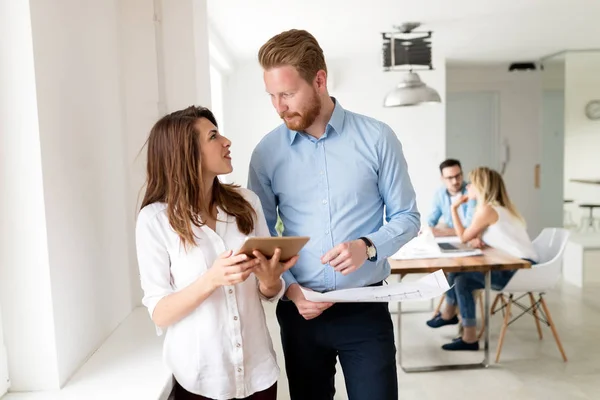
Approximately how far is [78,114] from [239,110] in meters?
5.26

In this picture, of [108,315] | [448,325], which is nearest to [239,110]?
[448,325]

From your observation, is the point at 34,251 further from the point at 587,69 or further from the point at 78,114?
the point at 587,69

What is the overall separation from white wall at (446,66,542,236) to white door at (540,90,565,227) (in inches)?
4.8

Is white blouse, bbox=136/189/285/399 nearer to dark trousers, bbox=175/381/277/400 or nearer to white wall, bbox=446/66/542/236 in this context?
dark trousers, bbox=175/381/277/400

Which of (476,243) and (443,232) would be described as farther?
(443,232)

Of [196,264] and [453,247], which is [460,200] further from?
[196,264]

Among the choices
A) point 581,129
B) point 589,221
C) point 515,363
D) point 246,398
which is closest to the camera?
point 246,398

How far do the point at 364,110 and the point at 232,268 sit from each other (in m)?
5.81

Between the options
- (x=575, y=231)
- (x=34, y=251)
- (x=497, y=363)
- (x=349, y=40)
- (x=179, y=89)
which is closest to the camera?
(x=34, y=251)

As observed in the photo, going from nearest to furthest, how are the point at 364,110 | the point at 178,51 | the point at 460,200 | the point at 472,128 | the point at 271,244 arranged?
the point at 271,244, the point at 178,51, the point at 460,200, the point at 364,110, the point at 472,128

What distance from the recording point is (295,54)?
5.05 feet

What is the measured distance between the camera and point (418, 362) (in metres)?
3.85

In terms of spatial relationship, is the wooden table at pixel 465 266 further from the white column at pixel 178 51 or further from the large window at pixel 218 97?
the large window at pixel 218 97

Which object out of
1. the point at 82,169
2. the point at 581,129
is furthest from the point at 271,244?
the point at 581,129
